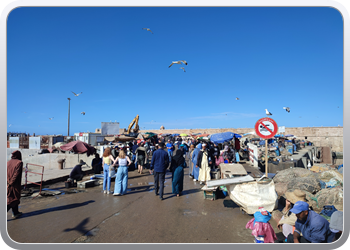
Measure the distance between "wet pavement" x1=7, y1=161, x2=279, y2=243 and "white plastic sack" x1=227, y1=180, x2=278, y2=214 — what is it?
320 mm

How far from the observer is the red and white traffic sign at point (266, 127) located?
521cm

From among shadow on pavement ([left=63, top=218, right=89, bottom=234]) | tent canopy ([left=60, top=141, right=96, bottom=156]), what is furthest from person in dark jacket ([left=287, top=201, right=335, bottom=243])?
tent canopy ([left=60, top=141, right=96, bottom=156])

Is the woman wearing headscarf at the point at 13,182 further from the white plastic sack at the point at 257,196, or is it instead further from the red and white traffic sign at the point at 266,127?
the red and white traffic sign at the point at 266,127

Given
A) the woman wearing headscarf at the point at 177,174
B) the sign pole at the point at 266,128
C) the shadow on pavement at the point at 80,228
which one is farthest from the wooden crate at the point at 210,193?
the shadow on pavement at the point at 80,228

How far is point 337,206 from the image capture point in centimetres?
434

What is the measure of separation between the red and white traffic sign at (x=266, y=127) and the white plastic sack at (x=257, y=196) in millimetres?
1206

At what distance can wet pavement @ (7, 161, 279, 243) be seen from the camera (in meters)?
3.82

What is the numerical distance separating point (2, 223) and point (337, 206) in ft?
19.7

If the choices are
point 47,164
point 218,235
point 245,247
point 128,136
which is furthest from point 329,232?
point 47,164

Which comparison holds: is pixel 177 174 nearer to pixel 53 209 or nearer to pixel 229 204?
pixel 229 204

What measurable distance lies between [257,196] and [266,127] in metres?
1.73

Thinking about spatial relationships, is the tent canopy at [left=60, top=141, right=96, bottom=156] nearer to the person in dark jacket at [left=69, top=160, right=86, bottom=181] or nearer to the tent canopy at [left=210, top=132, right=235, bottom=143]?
the person in dark jacket at [left=69, top=160, right=86, bottom=181]
